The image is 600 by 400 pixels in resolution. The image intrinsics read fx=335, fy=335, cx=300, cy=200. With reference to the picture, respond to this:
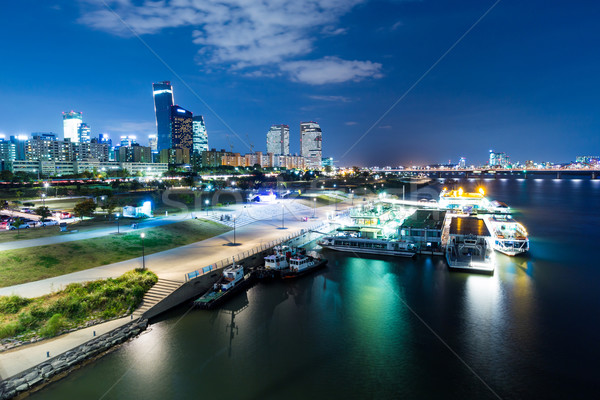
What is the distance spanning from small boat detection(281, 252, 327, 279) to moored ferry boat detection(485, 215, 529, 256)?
71.9 ft

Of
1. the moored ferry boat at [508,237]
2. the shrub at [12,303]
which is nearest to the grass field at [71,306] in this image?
the shrub at [12,303]

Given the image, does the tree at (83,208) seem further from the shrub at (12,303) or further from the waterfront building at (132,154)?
the waterfront building at (132,154)

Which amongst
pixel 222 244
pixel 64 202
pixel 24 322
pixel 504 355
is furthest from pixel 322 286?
pixel 64 202

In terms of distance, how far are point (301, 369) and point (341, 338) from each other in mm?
3638

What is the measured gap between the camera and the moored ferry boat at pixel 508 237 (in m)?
36.8

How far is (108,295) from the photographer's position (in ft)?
63.5

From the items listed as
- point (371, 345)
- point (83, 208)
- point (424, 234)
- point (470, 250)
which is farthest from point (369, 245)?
point (83, 208)

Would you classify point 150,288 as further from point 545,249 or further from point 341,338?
point 545,249

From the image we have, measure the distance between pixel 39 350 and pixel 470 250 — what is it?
35.7 m

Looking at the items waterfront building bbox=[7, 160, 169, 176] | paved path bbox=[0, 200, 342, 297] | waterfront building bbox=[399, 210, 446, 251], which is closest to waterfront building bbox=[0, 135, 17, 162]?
waterfront building bbox=[7, 160, 169, 176]

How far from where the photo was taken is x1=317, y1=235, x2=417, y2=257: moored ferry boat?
119 feet

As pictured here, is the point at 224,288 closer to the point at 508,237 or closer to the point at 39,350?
the point at 39,350

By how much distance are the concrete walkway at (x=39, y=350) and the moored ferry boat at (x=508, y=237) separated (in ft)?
126

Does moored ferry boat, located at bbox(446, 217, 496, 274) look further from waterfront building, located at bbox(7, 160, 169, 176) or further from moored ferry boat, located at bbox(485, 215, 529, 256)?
waterfront building, located at bbox(7, 160, 169, 176)
